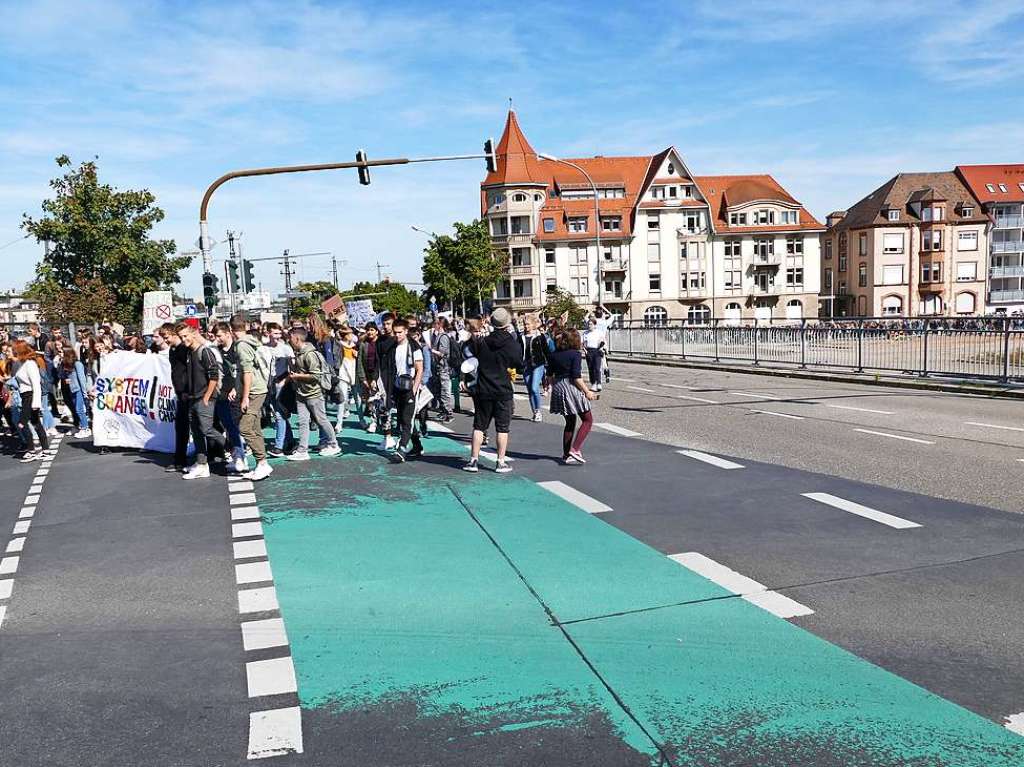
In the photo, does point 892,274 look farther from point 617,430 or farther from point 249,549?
point 249,549

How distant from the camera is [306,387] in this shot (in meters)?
11.3

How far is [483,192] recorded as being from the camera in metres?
80.5

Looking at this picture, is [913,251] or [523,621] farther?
[913,251]

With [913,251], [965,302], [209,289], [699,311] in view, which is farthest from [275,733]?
[965,302]

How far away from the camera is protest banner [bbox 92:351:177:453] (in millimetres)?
12453

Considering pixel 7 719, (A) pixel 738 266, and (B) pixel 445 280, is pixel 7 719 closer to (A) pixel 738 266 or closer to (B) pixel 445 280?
(B) pixel 445 280

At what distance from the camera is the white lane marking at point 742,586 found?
532 centimetres

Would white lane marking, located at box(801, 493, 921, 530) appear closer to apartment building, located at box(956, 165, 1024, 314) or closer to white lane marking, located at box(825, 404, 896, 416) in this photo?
white lane marking, located at box(825, 404, 896, 416)

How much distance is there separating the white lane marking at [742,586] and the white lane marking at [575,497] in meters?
1.61

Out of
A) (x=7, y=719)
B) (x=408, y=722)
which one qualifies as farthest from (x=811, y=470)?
(x=7, y=719)

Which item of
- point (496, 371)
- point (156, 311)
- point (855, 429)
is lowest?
point (855, 429)

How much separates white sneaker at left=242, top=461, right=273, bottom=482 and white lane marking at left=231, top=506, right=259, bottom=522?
1.34 meters

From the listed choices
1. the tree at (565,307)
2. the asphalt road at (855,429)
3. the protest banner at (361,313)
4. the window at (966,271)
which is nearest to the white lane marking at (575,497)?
the asphalt road at (855,429)

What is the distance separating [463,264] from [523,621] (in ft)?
186
